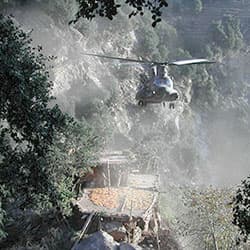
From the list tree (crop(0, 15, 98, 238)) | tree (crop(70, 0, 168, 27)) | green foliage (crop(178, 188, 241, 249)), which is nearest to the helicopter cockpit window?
A: tree (crop(0, 15, 98, 238))

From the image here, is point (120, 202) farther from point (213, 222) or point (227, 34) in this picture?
point (227, 34)

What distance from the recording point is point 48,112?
7.42m

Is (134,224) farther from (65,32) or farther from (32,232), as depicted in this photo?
(65,32)

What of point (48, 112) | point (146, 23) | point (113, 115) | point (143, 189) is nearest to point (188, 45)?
point (146, 23)

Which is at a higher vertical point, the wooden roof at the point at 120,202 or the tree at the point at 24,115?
the tree at the point at 24,115

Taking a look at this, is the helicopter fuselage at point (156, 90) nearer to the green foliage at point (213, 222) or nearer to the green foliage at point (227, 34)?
the green foliage at point (213, 222)

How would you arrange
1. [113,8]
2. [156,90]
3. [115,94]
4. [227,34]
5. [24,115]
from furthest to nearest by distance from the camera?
[227,34] < [115,94] < [156,90] < [24,115] < [113,8]

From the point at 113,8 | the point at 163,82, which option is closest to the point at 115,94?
the point at 163,82

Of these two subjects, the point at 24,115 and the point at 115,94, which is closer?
the point at 24,115

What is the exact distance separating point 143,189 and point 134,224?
3.13m

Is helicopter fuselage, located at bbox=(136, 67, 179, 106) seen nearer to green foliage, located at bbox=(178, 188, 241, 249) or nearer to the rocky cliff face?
green foliage, located at bbox=(178, 188, 241, 249)

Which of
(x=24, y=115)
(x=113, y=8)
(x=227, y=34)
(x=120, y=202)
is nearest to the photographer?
(x=113, y=8)

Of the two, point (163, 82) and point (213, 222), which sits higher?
point (163, 82)

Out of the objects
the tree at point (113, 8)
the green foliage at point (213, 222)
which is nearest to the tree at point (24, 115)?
the tree at point (113, 8)
